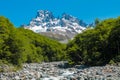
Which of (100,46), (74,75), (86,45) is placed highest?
(86,45)

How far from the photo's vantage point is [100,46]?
75.4 metres

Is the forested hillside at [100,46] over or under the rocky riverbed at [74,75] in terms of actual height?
over

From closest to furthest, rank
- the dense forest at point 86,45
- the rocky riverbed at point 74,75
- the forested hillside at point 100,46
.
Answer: the rocky riverbed at point 74,75
the dense forest at point 86,45
the forested hillside at point 100,46

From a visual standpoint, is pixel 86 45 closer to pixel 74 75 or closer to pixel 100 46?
pixel 100 46

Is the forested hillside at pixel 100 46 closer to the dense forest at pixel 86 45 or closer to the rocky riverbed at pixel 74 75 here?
the dense forest at pixel 86 45

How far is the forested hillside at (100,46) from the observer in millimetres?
71600

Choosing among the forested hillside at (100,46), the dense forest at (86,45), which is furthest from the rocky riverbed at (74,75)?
the forested hillside at (100,46)

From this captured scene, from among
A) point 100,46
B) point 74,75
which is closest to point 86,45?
point 100,46

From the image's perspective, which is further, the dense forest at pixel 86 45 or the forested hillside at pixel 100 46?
the forested hillside at pixel 100 46

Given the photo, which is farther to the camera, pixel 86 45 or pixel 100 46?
pixel 86 45

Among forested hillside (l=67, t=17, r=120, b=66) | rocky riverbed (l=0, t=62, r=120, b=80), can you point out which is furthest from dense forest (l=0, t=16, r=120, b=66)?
rocky riverbed (l=0, t=62, r=120, b=80)

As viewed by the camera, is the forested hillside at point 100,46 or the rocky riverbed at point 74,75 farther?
the forested hillside at point 100,46

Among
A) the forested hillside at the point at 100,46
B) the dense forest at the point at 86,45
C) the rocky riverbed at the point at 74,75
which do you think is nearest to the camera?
the rocky riverbed at the point at 74,75

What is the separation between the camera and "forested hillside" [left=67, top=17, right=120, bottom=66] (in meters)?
71.6
